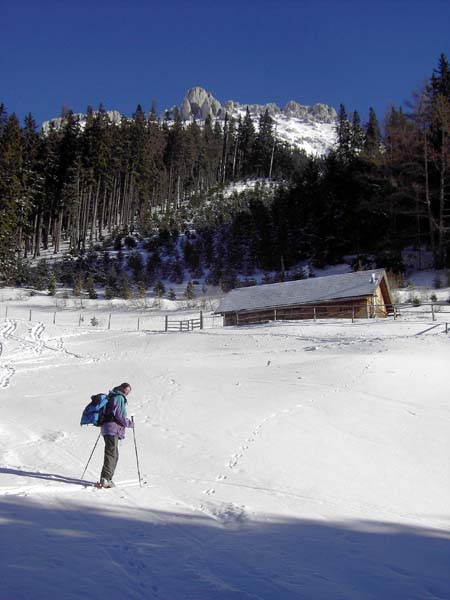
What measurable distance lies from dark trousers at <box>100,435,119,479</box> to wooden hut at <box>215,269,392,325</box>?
26554mm

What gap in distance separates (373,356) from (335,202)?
3385 cm

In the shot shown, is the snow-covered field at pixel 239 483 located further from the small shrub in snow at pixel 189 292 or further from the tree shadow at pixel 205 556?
the small shrub in snow at pixel 189 292

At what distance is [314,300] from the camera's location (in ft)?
115

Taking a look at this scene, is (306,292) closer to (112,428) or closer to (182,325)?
(182,325)

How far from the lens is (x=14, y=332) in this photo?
3212 centimetres

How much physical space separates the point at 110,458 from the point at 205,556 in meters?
3.15

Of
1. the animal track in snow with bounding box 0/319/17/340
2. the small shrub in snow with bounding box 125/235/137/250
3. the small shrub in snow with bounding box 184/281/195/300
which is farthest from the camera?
the small shrub in snow with bounding box 125/235/137/250

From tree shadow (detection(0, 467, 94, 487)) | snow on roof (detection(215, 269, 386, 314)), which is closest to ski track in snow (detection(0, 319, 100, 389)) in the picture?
tree shadow (detection(0, 467, 94, 487))

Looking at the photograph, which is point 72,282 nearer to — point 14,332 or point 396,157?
point 14,332

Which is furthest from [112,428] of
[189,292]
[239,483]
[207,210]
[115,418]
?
[207,210]

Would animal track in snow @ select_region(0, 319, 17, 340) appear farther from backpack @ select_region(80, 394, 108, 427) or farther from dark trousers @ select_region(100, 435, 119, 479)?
dark trousers @ select_region(100, 435, 119, 479)

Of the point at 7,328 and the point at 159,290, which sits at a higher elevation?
the point at 159,290

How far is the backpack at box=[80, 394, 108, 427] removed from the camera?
27.5ft

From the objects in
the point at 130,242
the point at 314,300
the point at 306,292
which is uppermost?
the point at 130,242
